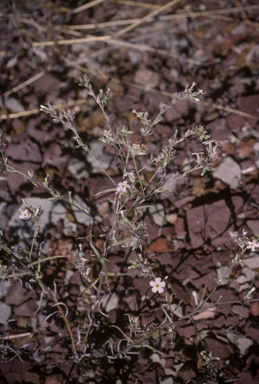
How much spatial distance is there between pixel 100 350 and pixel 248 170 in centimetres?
259

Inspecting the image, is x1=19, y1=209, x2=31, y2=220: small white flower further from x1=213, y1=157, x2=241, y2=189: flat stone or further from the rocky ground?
x1=213, y1=157, x2=241, y2=189: flat stone

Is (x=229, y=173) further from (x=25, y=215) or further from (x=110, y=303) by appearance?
(x=25, y=215)

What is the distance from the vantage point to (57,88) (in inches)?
173

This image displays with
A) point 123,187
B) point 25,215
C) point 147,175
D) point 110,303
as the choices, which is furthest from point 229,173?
point 25,215

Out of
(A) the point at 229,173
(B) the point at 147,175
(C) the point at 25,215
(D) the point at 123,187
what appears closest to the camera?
(D) the point at 123,187

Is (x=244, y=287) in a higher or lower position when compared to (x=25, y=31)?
lower

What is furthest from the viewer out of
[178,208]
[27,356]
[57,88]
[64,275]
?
[57,88]

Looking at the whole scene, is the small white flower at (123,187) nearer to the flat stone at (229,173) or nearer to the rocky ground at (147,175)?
the rocky ground at (147,175)

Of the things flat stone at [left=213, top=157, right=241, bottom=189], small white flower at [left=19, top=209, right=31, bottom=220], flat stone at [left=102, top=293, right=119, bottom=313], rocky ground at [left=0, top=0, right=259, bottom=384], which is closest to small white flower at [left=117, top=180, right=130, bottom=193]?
small white flower at [left=19, top=209, right=31, bottom=220]

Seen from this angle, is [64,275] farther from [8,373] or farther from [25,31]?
[25,31]

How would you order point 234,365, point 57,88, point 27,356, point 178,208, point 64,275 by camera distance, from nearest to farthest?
point 234,365
point 27,356
point 64,275
point 178,208
point 57,88

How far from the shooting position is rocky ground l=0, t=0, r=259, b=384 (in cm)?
272

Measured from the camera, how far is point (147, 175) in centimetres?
356

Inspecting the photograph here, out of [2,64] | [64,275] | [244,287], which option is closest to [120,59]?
[2,64]
